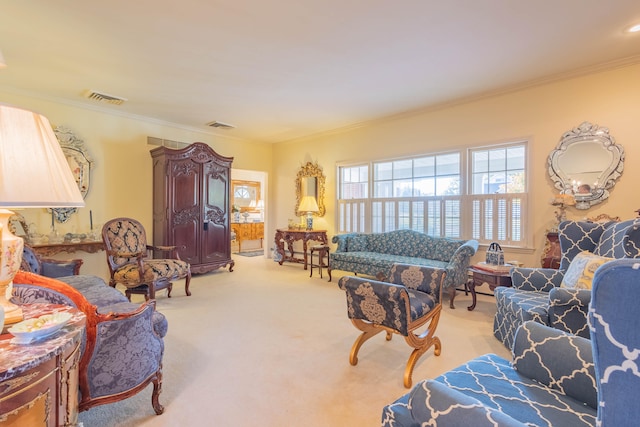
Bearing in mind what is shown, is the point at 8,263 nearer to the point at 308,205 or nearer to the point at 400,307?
the point at 400,307

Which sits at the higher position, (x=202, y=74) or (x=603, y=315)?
(x=202, y=74)

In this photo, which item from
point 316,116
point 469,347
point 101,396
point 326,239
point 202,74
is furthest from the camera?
point 326,239

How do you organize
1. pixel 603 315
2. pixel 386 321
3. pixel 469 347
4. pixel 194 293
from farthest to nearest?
pixel 194 293 < pixel 469 347 < pixel 386 321 < pixel 603 315

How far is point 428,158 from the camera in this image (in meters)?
4.98

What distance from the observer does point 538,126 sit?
12.8 feet

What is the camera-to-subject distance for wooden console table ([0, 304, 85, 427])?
88 cm

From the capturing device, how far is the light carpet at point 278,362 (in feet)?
5.85

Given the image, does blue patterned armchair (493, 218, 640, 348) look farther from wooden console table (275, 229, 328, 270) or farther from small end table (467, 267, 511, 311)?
wooden console table (275, 229, 328, 270)

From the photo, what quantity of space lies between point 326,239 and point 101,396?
15.9ft

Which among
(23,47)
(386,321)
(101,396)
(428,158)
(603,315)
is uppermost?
(23,47)

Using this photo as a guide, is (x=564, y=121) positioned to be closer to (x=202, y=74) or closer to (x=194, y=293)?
(x=202, y=74)

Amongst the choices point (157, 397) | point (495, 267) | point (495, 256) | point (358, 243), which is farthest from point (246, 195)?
point (157, 397)

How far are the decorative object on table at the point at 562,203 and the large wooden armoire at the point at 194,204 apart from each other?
496 centimetres

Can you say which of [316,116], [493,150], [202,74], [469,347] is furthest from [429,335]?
[316,116]
